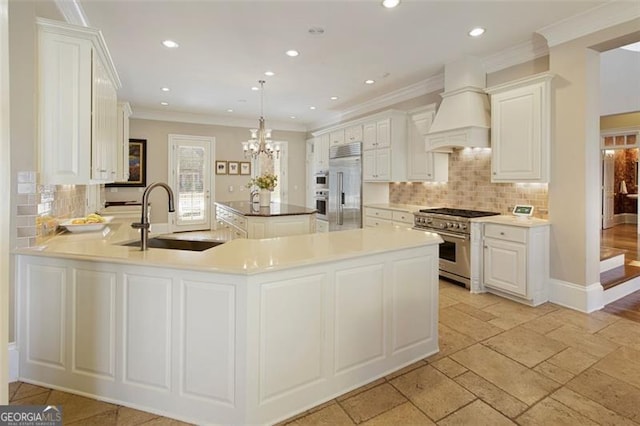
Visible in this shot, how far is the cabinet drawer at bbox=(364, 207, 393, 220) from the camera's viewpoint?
5.56 meters

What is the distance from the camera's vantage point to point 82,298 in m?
1.99

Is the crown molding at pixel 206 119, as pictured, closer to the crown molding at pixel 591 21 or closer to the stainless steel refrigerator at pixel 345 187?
the stainless steel refrigerator at pixel 345 187

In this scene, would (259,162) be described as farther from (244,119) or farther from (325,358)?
(325,358)

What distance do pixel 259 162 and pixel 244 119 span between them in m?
1.16

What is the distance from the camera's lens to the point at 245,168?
28.7 ft

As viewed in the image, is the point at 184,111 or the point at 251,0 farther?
the point at 184,111

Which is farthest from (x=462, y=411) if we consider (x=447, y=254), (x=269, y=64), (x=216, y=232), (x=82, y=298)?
(x=216, y=232)

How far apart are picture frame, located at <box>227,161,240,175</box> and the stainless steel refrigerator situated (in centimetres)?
267

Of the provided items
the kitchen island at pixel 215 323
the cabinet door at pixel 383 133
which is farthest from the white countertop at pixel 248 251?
the cabinet door at pixel 383 133

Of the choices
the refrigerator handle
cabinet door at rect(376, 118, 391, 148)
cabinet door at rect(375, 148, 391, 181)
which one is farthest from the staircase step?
the refrigerator handle

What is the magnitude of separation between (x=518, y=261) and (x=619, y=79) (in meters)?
4.39

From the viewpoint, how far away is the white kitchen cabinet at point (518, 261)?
3514mm

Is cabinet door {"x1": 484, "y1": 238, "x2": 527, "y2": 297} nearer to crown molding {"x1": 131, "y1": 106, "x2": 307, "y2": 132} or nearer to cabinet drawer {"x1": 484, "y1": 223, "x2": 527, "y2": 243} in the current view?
cabinet drawer {"x1": 484, "y1": 223, "x2": 527, "y2": 243}

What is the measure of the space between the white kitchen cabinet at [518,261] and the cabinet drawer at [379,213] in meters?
1.81
